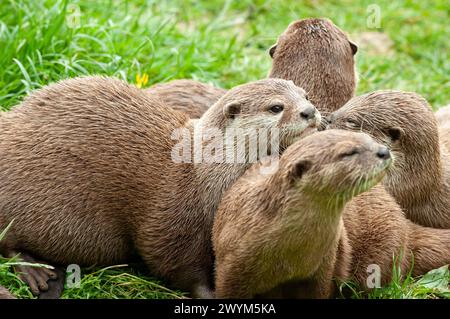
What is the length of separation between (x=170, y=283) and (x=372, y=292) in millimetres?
978

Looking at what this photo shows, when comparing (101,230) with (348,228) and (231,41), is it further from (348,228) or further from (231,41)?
(231,41)

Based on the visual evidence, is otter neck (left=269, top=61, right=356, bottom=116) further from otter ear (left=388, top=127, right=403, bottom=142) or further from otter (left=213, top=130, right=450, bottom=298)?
otter (left=213, top=130, right=450, bottom=298)

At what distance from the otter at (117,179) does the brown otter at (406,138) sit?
0.46m

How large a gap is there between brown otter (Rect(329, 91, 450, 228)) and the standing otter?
0.72 feet

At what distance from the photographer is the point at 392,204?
4309 mm

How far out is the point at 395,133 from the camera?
4.48 meters

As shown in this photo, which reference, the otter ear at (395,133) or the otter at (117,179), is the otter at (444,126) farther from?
the otter at (117,179)

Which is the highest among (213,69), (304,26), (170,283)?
(213,69)

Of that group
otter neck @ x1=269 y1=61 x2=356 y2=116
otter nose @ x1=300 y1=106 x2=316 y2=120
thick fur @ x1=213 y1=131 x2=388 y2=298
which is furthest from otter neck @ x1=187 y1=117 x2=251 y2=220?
otter neck @ x1=269 y1=61 x2=356 y2=116

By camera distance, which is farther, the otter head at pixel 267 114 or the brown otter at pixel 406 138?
the brown otter at pixel 406 138

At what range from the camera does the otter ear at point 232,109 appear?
13.7ft

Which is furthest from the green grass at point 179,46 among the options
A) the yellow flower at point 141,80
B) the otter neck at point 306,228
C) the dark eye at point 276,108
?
the dark eye at point 276,108

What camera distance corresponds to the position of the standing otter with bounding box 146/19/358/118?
4.79 meters
